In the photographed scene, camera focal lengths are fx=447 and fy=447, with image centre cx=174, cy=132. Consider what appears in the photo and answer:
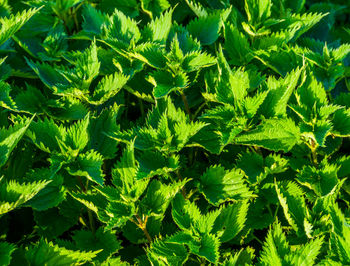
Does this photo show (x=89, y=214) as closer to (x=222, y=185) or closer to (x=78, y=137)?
(x=78, y=137)

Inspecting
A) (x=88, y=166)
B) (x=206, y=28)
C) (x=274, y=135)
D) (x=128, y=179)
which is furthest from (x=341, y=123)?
(x=88, y=166)

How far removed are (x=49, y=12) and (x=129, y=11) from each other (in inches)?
16.3

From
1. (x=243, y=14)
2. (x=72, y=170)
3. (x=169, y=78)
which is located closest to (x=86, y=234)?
(x=72, y=170)

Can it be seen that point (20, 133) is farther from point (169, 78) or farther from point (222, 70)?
point (222, 70)

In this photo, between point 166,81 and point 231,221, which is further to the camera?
point 166,81

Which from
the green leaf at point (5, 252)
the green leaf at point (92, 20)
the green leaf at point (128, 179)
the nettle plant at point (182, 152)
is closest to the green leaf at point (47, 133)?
the nettle plant at point (182, 152)

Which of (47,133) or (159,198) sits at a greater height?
(47,133)

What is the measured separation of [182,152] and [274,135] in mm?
505

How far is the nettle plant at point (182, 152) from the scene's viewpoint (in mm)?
1619

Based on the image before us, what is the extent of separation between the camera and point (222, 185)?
181 centimetres

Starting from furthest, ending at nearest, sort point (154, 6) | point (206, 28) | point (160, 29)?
1. point (154, 6)
2. point (206, 28)
3. point (160, 29)

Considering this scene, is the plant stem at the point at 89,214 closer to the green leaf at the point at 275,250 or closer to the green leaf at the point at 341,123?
the green leaf at the point at 275,250

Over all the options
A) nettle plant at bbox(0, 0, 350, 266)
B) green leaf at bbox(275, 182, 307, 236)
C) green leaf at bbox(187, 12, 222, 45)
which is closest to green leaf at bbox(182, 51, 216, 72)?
nettle plant at bbox(0, 0, 350, 266)

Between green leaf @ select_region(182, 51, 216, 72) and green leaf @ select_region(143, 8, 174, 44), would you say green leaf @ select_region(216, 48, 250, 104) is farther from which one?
green leaf @ select_region(143, 8, 174, 44)
